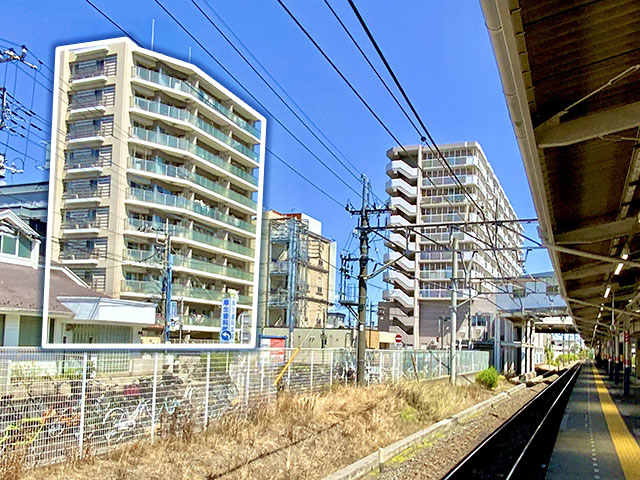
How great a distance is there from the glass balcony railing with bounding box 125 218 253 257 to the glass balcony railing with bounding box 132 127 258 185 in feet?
4.03

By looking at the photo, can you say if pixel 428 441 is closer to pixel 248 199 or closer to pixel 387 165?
pixel 248 199

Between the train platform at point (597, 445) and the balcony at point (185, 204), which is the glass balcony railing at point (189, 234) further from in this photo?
the train platform at point (597, 445)

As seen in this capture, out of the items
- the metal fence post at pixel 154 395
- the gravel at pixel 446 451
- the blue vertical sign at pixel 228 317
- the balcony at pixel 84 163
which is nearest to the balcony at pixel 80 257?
the balcony at pixel 84 163

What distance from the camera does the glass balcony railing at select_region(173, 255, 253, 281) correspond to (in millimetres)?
10195

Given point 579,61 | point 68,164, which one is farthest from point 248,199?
point 579,61

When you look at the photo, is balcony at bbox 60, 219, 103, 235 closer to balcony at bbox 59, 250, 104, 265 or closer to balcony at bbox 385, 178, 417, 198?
balcony at bbox 59, 250, 104, 265

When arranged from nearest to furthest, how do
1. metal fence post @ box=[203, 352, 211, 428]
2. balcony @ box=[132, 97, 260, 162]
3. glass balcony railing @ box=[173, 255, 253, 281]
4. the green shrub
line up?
balcony @ box=[132, 97, 260, 162]
glass balcony railing @ box=[173, 255, 253, 281]
metal fence post @ box=[203, 352, 211, 428]
the green shrub

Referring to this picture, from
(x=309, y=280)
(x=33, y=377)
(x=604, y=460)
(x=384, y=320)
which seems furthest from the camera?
(x=384, y=320)

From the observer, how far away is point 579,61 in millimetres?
6773

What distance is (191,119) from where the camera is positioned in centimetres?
1091

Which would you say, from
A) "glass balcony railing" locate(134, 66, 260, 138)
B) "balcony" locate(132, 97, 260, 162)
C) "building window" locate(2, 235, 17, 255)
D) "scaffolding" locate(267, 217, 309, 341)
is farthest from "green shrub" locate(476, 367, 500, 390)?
"building window" locate(2, 235, 17, 255)

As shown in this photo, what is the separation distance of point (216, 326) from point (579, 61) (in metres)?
7.68

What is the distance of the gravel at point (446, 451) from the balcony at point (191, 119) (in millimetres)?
6362

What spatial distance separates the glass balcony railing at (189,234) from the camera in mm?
8398
